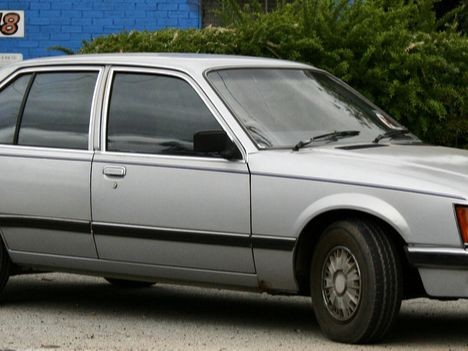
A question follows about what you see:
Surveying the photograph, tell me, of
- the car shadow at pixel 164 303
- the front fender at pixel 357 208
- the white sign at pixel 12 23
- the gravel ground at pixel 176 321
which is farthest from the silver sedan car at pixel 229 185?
the white sign at pixel 12 23

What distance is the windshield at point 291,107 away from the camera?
7.99m

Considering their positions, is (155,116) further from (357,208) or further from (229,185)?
(357,208)

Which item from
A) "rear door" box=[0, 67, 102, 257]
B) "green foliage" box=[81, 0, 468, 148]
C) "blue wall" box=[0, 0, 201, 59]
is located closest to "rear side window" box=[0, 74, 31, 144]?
"rear door" box=[0, 67, 102, 257]

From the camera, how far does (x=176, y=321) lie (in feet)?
27.7

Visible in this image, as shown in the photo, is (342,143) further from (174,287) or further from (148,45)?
(148,45)

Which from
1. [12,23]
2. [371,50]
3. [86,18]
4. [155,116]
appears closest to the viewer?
[155,116]

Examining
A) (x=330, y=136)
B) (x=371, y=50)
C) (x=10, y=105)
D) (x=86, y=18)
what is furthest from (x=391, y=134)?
(x=86, y=18)

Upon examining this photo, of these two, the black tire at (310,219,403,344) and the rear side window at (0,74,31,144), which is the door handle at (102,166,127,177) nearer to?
the rear side window at (0,74,31,144)

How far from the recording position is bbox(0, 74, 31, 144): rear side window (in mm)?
9008

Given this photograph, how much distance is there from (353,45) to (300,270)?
543cm

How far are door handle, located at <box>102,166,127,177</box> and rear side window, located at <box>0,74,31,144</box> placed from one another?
942 millimetres

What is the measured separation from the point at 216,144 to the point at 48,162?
1322 millimetres

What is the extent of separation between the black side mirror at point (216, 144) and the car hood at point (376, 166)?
120 mm

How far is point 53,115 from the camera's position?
8.83 metres
